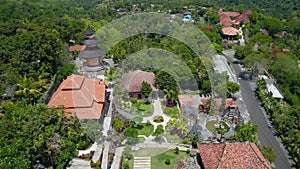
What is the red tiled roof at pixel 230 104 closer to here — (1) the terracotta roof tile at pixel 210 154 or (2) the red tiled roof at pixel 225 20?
(1) the terracotta roof tile at pixel 210 154

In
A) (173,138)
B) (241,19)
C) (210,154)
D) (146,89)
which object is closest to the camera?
(210,154)

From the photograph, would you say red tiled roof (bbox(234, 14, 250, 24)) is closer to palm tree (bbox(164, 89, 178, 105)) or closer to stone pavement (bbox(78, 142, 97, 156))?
palm tree (bbox(164, 89, 178, 105))

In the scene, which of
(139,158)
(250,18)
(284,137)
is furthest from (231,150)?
(250,18)

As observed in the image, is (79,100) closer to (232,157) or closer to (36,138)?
(36,138)

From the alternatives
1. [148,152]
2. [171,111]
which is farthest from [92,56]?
[148,152]

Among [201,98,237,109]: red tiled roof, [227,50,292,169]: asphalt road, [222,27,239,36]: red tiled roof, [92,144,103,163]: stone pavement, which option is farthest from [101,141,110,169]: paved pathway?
[222,27,239,36]: red tiled roof

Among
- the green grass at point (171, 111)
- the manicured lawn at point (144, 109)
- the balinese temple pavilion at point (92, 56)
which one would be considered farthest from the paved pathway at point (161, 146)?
the balinese temple pavilion at point (92, 56)
